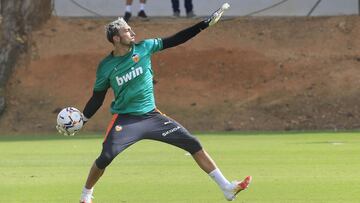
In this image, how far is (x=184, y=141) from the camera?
13.4m

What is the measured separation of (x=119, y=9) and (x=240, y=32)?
4.00 metres

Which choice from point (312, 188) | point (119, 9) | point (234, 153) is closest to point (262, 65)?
point (119, 9)

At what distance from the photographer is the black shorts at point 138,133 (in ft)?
43.2

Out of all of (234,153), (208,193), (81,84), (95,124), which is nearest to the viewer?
(208,193)

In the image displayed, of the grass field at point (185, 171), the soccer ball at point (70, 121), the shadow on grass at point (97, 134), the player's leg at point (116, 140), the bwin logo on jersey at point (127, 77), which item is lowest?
the shadow on grass at point (97, 134)

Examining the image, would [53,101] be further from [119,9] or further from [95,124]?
[119,9]

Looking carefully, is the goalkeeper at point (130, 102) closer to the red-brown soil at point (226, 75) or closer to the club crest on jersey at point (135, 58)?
the club crest on jersey at point (135, 58)

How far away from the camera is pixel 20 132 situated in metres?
32.8

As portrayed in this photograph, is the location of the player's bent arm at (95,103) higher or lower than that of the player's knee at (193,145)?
higher

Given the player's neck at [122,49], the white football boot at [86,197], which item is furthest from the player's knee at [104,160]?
the player's neck at [122,49]

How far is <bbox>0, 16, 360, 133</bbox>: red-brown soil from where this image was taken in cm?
3222

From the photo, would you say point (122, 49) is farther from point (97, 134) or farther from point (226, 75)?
point (226, 75)

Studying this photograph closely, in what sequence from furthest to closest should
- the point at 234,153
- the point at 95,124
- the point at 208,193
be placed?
the point at 95,124, the point at 234,153, the point at 208,193

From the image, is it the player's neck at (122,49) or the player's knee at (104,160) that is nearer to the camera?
the player's knee at (104,160)
